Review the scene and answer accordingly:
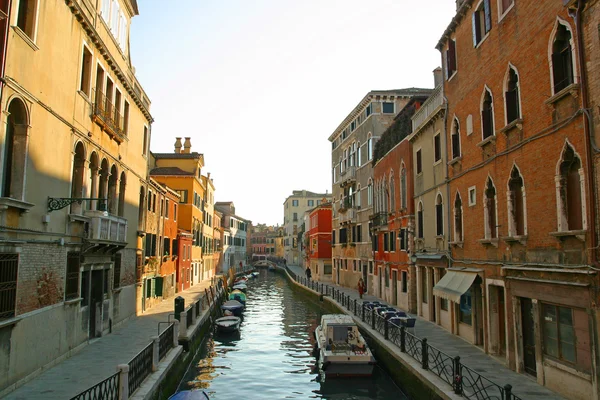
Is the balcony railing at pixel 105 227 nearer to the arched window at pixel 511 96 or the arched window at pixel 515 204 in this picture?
the arched window at pixel 515 204

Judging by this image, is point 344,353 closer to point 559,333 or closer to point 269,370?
point 269,370

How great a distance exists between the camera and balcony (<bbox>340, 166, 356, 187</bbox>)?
36719mm

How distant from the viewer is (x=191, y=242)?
38750mm

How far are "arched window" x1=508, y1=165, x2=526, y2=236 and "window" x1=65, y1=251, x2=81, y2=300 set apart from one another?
11732 mm

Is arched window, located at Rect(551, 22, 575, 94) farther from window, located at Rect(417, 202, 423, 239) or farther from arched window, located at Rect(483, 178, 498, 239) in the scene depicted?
window, located at Rect(417, 202, 423, 239)

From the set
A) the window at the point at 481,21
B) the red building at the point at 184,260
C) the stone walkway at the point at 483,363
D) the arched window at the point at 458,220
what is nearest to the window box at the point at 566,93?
the window at the point at 481,21

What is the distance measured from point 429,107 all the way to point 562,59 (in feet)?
32.8

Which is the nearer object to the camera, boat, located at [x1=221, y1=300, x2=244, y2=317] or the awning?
the awning

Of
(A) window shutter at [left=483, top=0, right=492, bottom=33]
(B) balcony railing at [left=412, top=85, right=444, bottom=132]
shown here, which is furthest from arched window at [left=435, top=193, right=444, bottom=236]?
(A) window shutter at [left=483, top=0, right=492, bottom=33]

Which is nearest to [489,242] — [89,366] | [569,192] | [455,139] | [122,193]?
[569,192]

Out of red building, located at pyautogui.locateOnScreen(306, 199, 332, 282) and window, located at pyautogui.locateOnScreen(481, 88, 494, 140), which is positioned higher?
window, located at pyautogui.locateOnScreen(481, 88, 494, 140)

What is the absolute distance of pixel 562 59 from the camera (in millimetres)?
9945

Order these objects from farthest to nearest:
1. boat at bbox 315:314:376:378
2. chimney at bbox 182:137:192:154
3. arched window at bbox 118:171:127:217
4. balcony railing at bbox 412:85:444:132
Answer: chimney at bbox 182:137:192:154 < arched window at bbox 118:171:127:217 < balcony railing at bbox 412:85:444:132 < boat at bbox 315:314:376:378

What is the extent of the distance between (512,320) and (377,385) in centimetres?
461
